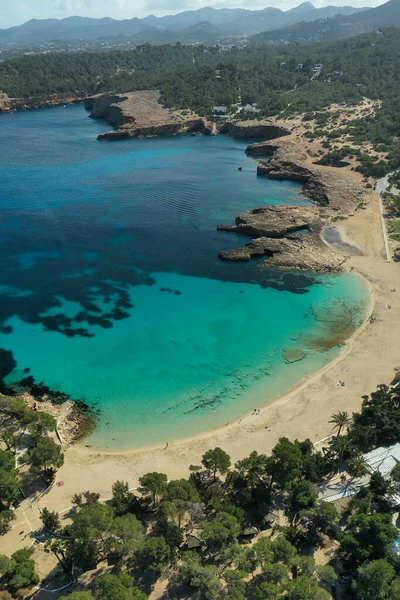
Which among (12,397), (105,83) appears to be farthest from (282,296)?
(105,83)

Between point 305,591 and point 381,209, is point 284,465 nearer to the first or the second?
point 305,591

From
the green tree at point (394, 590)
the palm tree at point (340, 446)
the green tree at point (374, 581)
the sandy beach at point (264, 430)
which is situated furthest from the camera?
the palm tree at point (340, 446)

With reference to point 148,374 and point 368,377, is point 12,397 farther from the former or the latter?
point 368,377

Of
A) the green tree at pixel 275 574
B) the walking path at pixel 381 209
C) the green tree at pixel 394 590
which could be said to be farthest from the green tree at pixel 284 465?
the walking path at pixel 381 209

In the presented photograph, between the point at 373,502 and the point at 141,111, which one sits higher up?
the point at 141,111

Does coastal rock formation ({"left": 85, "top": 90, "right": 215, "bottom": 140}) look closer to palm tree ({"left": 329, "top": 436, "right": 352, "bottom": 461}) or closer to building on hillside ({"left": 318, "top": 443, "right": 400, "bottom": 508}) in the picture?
palm tree ({"left": 329, "top": 436, "right": 352, "bottom": 461})

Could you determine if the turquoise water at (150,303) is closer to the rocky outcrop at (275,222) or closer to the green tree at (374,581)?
the rocky outcrop at (275,222)

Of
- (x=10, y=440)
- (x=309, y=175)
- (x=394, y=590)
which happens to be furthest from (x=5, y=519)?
(x=309, y=175)
